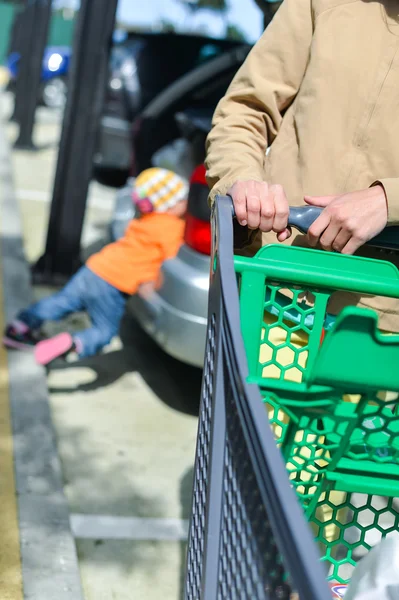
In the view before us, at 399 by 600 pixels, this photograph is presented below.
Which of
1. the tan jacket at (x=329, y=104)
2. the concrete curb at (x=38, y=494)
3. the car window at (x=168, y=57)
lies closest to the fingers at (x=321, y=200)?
the tan jacket at (x=329, y=104)

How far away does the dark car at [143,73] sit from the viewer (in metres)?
7.85

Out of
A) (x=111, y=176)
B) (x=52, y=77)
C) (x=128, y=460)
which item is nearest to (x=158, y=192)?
(x=128, y=460)

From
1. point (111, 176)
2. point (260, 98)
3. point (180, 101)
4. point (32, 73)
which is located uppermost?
point (260, 98)

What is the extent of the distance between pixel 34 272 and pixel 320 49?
396 centimetres

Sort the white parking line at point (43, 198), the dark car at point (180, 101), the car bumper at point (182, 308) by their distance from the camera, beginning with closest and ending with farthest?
the car bumper at point (182, 308) → the dark car at point (180, 101) → the white parking line at point (43, 198)

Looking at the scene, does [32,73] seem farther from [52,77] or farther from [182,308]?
[52,77]

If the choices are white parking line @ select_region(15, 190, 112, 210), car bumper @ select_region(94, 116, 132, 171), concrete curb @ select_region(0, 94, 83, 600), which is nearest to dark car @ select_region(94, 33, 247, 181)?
car bumper @ select_region(94, 116, 132, 171)

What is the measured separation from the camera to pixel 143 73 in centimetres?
818

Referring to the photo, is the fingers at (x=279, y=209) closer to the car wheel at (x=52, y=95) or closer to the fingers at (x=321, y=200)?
the fingers at (x=321, y=200)

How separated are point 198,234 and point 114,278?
624mm

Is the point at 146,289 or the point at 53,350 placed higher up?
the point at 146,289

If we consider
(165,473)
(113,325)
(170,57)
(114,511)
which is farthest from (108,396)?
(170,57)

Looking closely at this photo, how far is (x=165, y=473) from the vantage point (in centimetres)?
357

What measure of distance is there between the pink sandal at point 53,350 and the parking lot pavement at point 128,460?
172 millimetres
